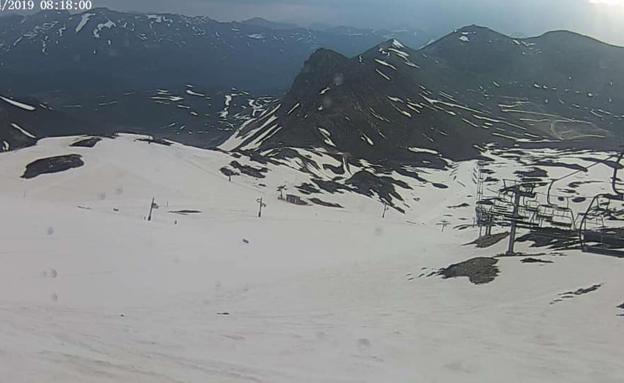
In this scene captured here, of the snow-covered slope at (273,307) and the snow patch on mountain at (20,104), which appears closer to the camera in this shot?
the snow-covered slope at (273,307)

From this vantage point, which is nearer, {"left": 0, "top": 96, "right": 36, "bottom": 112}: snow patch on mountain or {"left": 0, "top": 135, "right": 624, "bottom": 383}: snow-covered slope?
{"left": 0, "top": 135, "right": 624, "bottom": 383}: snow-covered slope

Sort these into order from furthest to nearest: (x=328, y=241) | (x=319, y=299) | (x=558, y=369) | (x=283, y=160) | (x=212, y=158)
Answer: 1. (x=283, y=160)
2. (x=212, y=158)
3. (x=328, y=241)
4. (x=319, y=299)
5. (x=558, y=369)

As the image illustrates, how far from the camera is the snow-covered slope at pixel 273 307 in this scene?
34.5 ft

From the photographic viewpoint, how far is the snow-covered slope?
1053 cm

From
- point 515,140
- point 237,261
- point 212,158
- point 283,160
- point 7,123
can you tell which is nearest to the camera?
point 237,261

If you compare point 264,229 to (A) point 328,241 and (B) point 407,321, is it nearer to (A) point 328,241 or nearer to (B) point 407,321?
(A) point 328,241

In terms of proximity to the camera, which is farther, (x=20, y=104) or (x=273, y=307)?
(x=20, y=104)

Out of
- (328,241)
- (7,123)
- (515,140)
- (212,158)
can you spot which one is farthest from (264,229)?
(515,140)

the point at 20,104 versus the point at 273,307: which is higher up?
the point at 273,307

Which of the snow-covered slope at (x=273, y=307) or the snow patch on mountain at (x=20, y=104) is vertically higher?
the snow-covered slope at (x=273, y=307)

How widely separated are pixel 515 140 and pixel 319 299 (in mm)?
164191

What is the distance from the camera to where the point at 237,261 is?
27297mm

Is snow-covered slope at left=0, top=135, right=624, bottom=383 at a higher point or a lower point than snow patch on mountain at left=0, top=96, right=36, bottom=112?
higher

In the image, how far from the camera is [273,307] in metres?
18.1
